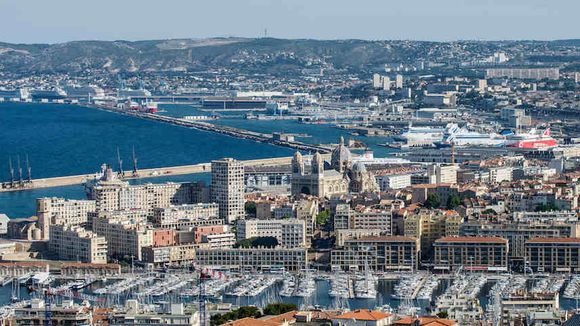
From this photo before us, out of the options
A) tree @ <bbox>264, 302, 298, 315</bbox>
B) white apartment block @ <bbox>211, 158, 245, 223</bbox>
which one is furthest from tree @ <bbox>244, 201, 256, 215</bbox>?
tree @ <bbox>264, 302, 298, 315</bbox>

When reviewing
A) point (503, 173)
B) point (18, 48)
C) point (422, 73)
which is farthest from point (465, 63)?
point (503, 173)

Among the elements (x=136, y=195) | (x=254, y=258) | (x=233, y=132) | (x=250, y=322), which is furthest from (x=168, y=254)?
(x=233, y=132)

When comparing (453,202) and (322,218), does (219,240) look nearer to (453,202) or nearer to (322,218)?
(322,218)

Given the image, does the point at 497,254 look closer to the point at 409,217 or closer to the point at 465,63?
the point at 409,217

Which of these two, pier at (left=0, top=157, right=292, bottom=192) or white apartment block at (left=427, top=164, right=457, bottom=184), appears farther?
pier at (left=0, top=157, right=292, bottom=192)

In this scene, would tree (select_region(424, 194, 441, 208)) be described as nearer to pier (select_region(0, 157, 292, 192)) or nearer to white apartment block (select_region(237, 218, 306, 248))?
white apartment block (select_region(237, 218, 306, 248))

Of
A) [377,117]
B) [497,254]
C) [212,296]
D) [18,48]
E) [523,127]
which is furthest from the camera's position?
[18,48]
